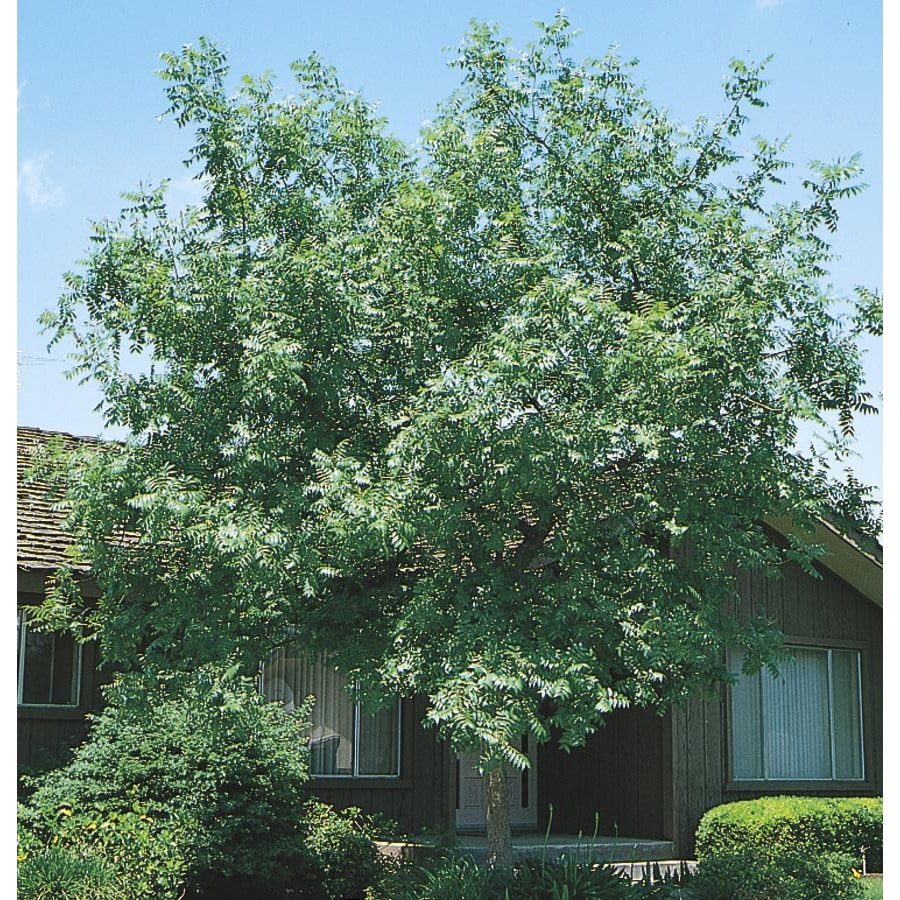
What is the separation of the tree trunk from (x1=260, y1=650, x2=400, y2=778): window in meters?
3.24

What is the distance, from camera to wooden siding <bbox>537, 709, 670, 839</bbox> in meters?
15.0

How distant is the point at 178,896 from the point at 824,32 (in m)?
9.64

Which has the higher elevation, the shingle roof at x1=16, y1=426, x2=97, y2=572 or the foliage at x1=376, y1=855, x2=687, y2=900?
the shingle roof at x1=16, y1=426, x2=97, y2=572

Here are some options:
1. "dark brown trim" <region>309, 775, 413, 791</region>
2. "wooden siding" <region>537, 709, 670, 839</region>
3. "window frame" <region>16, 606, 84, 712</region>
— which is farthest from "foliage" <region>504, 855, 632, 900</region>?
"window frame" <region>16, 606, 84, 712</region>

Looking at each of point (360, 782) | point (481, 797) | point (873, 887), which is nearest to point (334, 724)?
point (360, 782)

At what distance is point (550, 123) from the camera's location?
1008cm

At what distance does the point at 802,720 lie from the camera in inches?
647

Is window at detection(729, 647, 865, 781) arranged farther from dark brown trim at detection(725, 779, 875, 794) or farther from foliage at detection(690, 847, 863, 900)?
foliage at detection(690, 847, 863, 900)

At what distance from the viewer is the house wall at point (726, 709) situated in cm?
1484

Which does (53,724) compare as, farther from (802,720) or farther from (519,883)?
(802,720)

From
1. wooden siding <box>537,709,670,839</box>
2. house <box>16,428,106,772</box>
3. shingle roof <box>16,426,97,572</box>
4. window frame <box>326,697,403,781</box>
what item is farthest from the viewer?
wooden siding <box>537,709,670,839</box>
